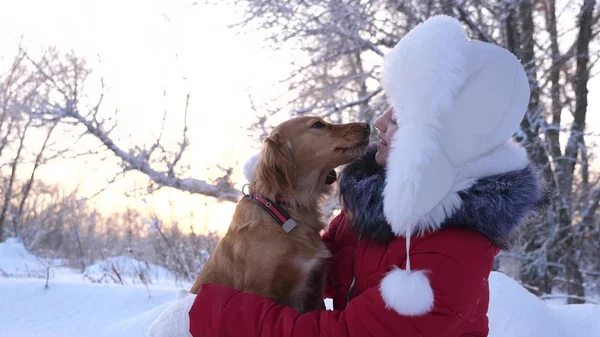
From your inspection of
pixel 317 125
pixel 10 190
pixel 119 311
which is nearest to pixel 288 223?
pixel 317 125

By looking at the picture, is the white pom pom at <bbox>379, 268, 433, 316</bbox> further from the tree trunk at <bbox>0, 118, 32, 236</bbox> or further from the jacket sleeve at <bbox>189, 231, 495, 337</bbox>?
the tree trunk at <bbox>0, 118, 32, 236</bbox>

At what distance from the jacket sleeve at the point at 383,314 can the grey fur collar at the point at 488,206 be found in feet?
0.27

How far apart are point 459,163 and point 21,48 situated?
18.2 m

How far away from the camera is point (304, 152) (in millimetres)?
2846

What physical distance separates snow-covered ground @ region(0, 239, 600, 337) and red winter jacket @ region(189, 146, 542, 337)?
1887 mm

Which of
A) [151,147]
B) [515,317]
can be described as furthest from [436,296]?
A: [151,147]

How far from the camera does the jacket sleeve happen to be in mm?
1654

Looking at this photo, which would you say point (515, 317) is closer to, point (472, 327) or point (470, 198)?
point (472, 327)

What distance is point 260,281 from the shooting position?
7.82 ft

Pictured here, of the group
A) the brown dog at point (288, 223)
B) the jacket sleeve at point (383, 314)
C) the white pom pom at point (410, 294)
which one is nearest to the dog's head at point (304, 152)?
the brown dog at point (288, 223)

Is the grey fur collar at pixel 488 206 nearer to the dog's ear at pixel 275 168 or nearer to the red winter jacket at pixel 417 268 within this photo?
the red winter jacket at pixel 417 268

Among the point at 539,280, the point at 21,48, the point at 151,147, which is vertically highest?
the point at 21,48

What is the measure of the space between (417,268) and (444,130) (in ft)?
1.46

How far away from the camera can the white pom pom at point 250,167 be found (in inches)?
109
